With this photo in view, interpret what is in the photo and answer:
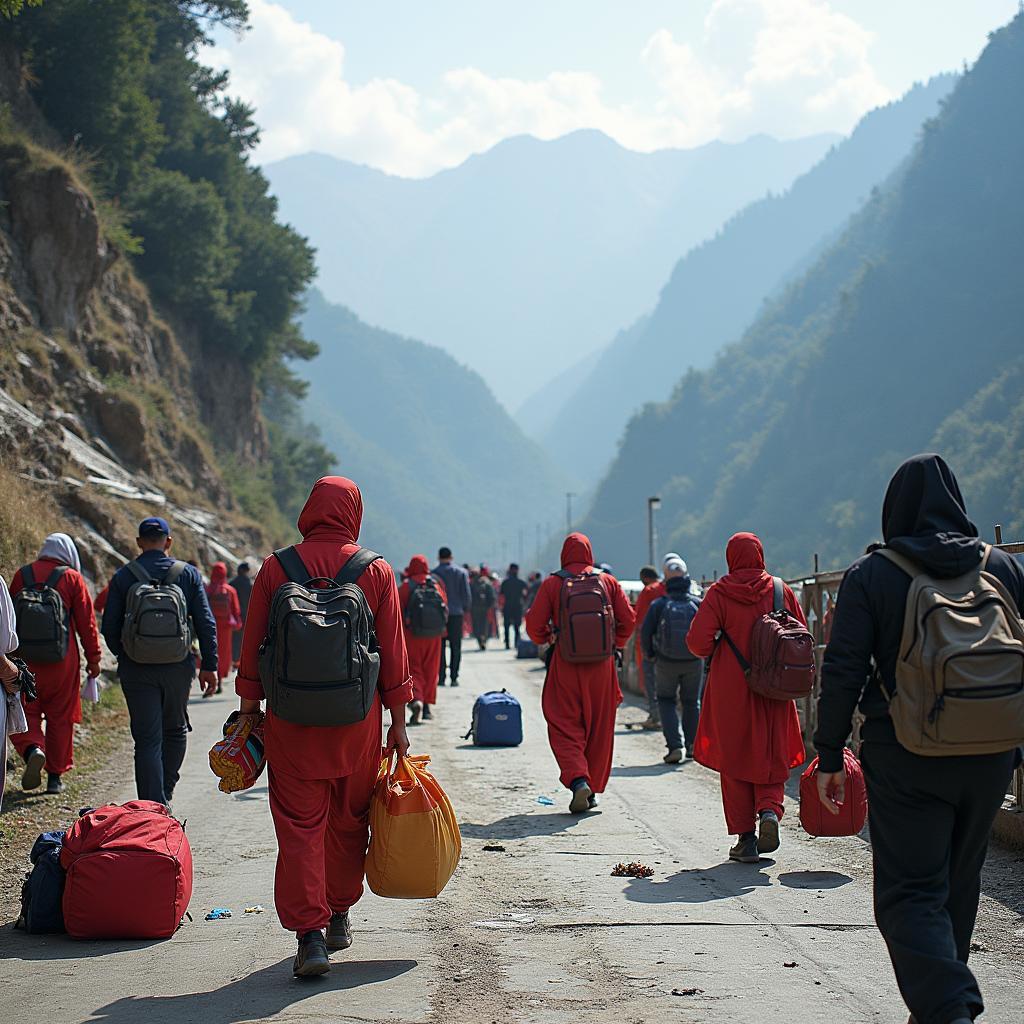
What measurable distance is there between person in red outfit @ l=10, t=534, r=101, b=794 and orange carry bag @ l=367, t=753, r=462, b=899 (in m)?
5.06

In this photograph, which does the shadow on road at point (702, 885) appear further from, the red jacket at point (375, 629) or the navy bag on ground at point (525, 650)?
the navy bag on ground at point (525, 650)

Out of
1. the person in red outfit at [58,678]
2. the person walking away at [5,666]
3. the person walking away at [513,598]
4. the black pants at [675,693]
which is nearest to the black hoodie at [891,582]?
the person walking away at [5,666]

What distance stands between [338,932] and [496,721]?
326 inches

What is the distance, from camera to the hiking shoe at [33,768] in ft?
35.0

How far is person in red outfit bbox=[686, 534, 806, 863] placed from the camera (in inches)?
329

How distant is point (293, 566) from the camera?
5.90 m

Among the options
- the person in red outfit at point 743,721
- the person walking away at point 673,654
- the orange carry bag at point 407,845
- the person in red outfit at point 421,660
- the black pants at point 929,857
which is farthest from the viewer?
the person in red outfit at point 421,660

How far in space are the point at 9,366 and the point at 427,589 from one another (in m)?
13.3

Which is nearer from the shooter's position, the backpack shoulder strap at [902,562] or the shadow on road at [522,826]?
the backpack shoulder strap at [902,562]

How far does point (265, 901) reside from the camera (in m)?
7.32

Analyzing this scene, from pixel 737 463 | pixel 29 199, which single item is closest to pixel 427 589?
pixel 29 199

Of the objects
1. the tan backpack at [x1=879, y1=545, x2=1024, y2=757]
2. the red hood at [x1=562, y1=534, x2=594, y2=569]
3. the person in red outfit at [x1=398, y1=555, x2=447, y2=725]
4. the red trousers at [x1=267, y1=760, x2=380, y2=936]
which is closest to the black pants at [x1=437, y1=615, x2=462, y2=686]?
the person in red outfit at [x1=398, y1=555, x2=447, y2=725]

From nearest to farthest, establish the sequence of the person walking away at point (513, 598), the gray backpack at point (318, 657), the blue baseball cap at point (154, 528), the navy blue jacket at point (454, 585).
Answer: the gray backpack at point (318, 657) → the blue baseball cap at point (154, 528) → the navy blue jacket at point (454, 585) → the person walking away at point (513, 598)

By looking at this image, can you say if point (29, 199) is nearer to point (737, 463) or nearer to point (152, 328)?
point (152, 328)
